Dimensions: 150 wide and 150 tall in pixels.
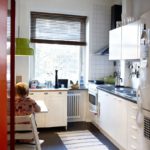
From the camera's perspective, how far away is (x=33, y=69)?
4832 mm

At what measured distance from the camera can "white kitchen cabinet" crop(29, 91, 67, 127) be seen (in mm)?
4215

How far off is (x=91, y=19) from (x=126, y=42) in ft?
5.02

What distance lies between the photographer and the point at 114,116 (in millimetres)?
3500

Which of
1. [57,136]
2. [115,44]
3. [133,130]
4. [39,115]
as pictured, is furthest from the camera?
[39,115]

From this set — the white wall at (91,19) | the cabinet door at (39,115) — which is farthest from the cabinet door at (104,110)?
the cabinet door at (39,115)

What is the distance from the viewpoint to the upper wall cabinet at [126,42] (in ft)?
10.8

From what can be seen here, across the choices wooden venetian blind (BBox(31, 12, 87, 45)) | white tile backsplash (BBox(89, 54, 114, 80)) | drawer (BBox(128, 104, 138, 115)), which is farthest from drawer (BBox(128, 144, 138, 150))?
wooden venetian blind (BBox(31, 12, 87, 45))

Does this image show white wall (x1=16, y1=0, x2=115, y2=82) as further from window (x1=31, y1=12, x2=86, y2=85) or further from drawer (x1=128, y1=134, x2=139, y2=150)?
drawer (x1=128, y1=134, x2=139, y2=150)

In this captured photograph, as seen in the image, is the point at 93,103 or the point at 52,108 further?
the point at 93,103

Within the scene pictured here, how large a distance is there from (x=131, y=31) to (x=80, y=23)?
1.77 m

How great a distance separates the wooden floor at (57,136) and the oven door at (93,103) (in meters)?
0.36

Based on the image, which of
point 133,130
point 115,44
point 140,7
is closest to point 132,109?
point 133,130

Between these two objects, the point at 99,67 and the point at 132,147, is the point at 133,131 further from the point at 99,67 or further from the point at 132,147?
the point at 99,67

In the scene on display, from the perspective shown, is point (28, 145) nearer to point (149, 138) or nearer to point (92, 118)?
point (149, 138)
